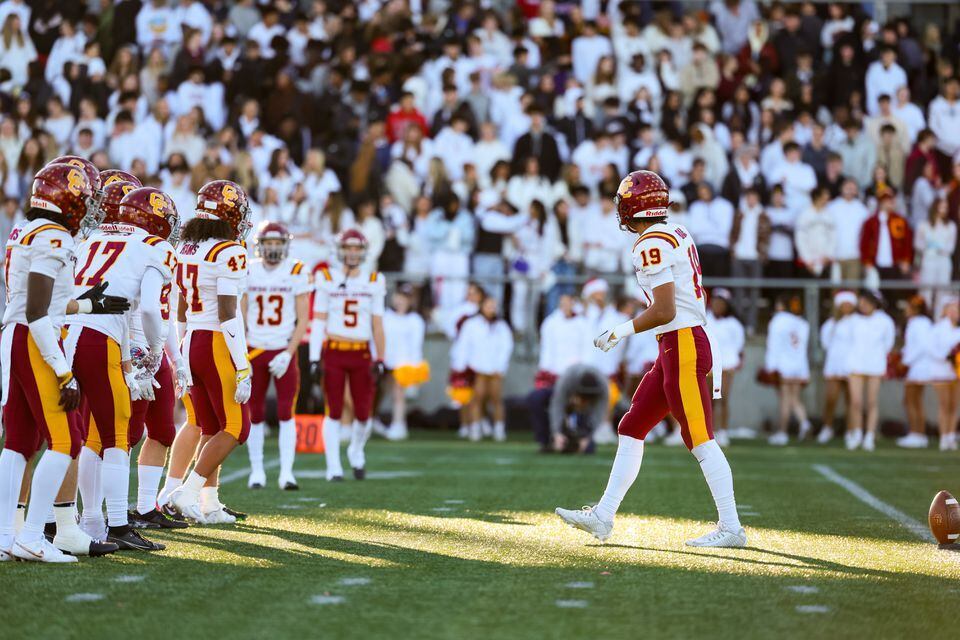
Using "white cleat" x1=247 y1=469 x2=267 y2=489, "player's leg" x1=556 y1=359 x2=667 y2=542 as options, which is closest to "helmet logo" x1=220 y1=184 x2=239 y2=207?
"player's leg" x1=556 y1=359 x2=667 y2=542

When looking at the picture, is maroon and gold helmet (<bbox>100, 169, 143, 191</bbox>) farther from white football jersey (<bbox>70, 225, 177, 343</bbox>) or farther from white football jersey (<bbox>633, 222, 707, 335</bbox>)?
white football jersey (<bbox>633, 222, 707, 335</bbox>)

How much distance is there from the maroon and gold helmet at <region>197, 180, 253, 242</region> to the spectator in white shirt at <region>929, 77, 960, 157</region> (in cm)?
1304

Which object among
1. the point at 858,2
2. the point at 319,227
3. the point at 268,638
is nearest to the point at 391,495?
the point at 268,638

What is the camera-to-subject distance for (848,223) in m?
17.8

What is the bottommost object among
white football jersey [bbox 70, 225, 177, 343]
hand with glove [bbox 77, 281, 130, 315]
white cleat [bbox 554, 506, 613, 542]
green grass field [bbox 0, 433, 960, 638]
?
green grass field [bbox 0, 433, 960, 638]

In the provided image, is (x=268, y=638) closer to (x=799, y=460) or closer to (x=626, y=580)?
(x=626, y=580)

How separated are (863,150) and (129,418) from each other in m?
13.7

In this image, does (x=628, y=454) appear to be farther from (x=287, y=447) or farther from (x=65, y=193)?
(x=287, y=447)

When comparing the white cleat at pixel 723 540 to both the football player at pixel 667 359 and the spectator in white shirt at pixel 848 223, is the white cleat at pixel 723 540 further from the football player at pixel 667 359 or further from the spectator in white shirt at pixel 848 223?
the spectator in white shirt at pixel 848 223

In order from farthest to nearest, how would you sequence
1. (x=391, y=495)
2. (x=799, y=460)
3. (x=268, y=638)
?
(x=799, y=460) < (x=391, y=495) < (x=268, y=638)

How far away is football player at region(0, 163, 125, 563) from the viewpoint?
6.41m

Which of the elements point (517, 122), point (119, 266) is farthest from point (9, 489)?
point (517, 122)

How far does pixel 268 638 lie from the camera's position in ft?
16.6

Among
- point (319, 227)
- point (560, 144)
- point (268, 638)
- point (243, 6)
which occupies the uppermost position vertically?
point (243, 6)
